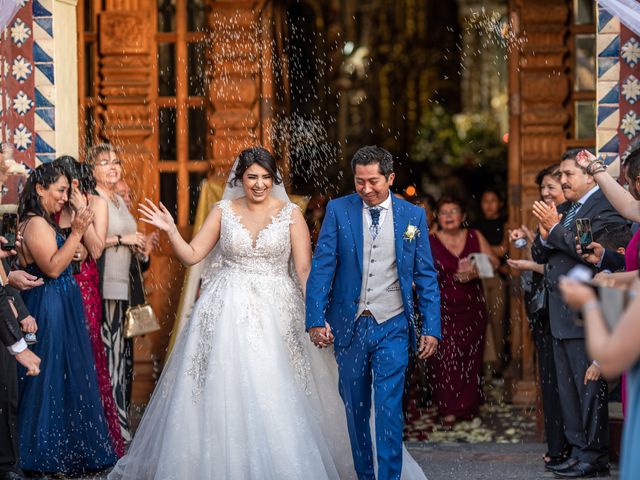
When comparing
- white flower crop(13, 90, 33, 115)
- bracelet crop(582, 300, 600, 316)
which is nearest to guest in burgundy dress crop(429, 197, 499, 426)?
white flower crop(13, 90, 33, 115)

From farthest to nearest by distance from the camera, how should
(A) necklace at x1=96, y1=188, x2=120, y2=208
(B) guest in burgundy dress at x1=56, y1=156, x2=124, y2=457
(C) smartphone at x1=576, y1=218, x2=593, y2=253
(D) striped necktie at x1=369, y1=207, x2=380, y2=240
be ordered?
1. (A) necklace at x1=96, y1=188, x2=120, y2=208
2. (B) guest in burgundy dress at x1=56, y1=156, x2=124, y2=457
3. (C) smartphone at x1=576, y1=218, x2=593, y2=253
4. (D) striped necktie at x1=369, y1=207, x2=380, y2=240

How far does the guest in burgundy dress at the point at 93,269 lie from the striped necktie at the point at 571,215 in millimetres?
3030

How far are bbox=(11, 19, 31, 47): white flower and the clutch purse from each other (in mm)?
2065

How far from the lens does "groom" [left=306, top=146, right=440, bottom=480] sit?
698cm

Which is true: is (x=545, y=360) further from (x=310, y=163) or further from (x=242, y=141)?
(x=310, y=163)

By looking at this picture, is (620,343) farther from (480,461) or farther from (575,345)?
(480,461)

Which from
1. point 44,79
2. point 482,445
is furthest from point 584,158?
point 44,79

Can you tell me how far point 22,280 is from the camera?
7566 mm

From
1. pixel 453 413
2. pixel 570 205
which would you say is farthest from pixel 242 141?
pixel 570 205

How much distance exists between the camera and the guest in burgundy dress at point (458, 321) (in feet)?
32.9

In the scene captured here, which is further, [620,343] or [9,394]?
[9,394]

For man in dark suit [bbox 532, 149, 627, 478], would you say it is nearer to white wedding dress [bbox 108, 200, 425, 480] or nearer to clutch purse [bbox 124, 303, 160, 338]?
white wedding dress [bbox 108, 200, 425, 480]

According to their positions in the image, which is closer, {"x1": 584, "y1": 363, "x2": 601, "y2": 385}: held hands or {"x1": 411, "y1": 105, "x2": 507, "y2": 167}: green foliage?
{"x1": 584, "y1": 363, "x2": 601, "y2": 385}: held hands

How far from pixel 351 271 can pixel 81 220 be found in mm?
1867
